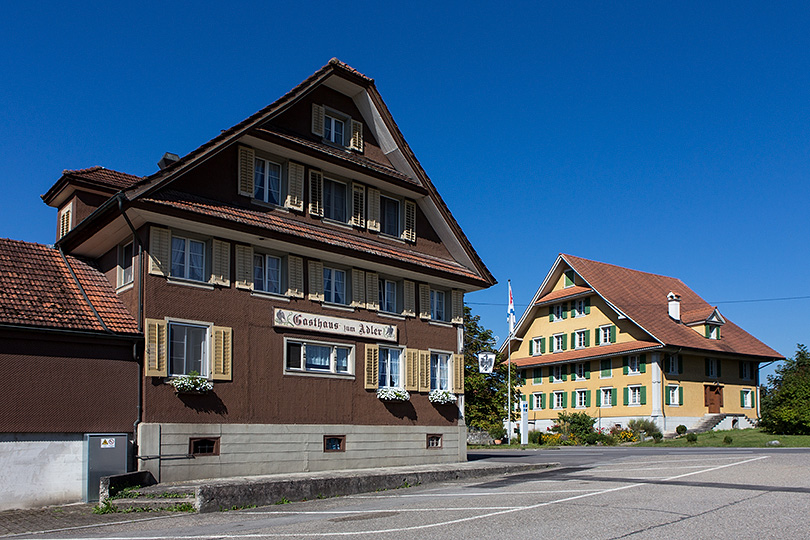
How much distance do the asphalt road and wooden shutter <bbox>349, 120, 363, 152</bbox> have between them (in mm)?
10504

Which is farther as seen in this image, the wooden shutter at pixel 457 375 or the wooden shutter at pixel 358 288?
the wooden shutter at pixel 457 375

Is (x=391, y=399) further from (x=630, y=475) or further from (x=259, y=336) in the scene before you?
(x=630, y=475)

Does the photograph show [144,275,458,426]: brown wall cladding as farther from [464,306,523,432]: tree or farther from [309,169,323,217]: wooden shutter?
[464,306,523,432]: tree

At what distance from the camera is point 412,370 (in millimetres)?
23516

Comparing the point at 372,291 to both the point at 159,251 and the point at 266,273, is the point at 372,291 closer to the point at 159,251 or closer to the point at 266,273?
the point at 266,273

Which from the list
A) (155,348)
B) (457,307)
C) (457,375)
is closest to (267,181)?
(155,348)

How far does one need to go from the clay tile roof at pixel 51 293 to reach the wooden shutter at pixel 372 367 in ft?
22.5

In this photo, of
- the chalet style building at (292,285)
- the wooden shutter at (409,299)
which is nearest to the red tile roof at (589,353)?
the chalet style building at (292,285)

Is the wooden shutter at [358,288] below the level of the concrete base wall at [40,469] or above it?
above

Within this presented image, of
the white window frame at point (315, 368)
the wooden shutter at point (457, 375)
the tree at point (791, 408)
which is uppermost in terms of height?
the white window frame at point (315, 368)

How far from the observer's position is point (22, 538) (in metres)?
11.7

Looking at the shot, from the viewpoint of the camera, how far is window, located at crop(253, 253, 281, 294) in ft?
65.5

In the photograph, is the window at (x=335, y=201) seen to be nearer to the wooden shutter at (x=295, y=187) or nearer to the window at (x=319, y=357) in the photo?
the wooden shutter at (x=295, y=187)

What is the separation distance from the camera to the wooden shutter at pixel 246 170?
782 inches
